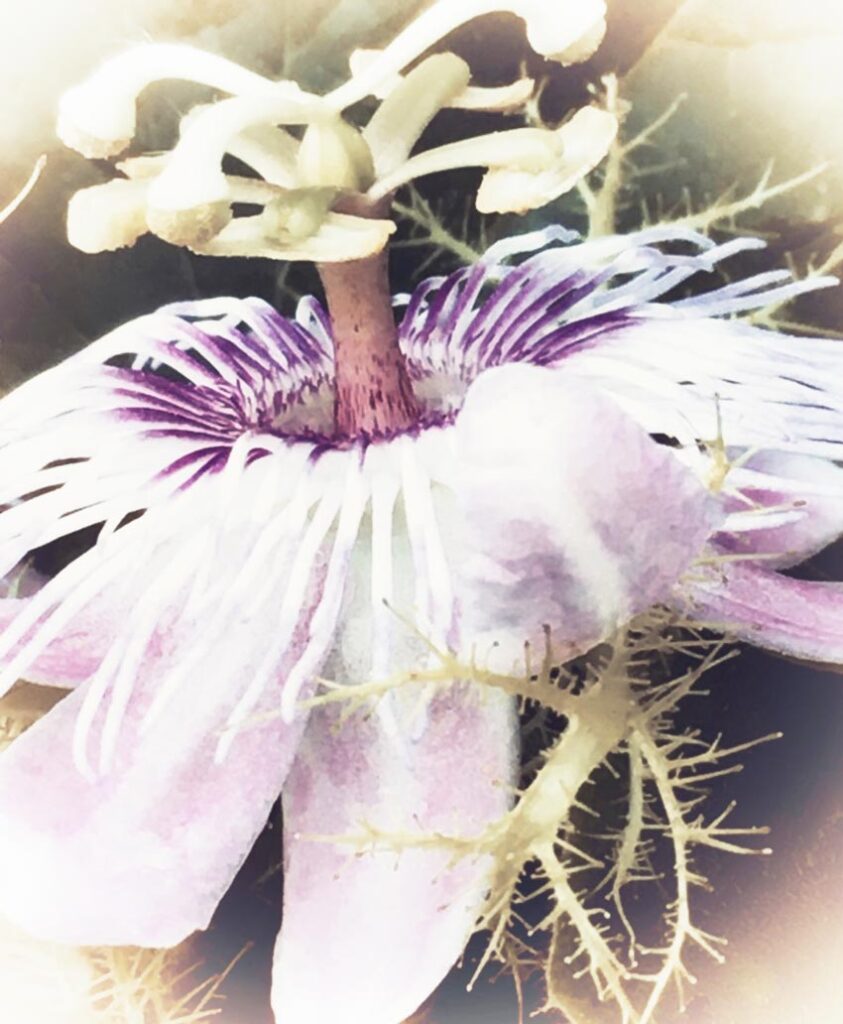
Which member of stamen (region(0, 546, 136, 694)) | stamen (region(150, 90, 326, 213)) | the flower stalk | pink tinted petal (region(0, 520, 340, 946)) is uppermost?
stamen (region(150, 90, 326, 213))

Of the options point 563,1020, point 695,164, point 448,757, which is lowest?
point 563,1020

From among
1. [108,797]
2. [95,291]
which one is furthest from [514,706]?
[95,291]

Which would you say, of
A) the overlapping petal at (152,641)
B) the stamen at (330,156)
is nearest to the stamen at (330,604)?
the overlapping petal at (152,641)

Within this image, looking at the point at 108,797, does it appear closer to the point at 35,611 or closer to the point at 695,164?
the point at 35,611

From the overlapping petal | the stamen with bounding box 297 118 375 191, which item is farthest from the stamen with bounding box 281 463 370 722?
the stamen with bounding box 297 118 375 191

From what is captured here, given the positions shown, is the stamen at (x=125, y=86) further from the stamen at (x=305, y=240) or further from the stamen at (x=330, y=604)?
the stamen at (x=330, y=604)

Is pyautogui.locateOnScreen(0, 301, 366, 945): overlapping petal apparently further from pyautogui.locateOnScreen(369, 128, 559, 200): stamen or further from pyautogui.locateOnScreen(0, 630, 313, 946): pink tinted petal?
pyautogui.locateOnScreen(369, 128, 559, 200): stamen

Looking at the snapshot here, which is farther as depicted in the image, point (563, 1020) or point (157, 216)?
point (563, 1020)
